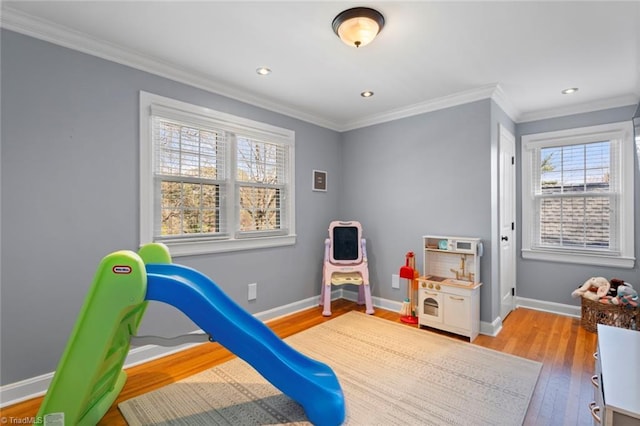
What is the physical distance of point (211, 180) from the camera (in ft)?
9.95

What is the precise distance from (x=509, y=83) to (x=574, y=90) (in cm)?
80

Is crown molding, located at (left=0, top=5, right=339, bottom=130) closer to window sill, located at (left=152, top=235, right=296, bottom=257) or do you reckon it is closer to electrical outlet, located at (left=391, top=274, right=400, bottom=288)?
window sill, located at (left=152, top=235, right=296, bottom=257)

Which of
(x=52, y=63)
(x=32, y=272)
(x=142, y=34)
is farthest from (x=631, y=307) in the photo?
(x=52, y=63)

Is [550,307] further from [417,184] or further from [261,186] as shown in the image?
[261,186]

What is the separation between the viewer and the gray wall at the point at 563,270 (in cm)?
331

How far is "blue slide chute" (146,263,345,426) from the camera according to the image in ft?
5.44

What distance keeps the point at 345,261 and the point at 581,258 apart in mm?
2829

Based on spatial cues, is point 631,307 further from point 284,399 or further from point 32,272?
point 32,272

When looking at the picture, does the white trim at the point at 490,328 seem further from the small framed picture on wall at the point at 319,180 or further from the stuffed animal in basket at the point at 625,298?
the small framed picture on wall at the point at 319,180

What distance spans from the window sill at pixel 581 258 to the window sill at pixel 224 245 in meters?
3.14

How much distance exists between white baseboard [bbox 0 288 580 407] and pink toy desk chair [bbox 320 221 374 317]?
0.93 feet

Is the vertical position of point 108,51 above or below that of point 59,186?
above

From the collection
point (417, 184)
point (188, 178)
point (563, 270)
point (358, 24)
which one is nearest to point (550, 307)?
point (563, 270)

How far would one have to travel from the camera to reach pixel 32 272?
2.06 metres
